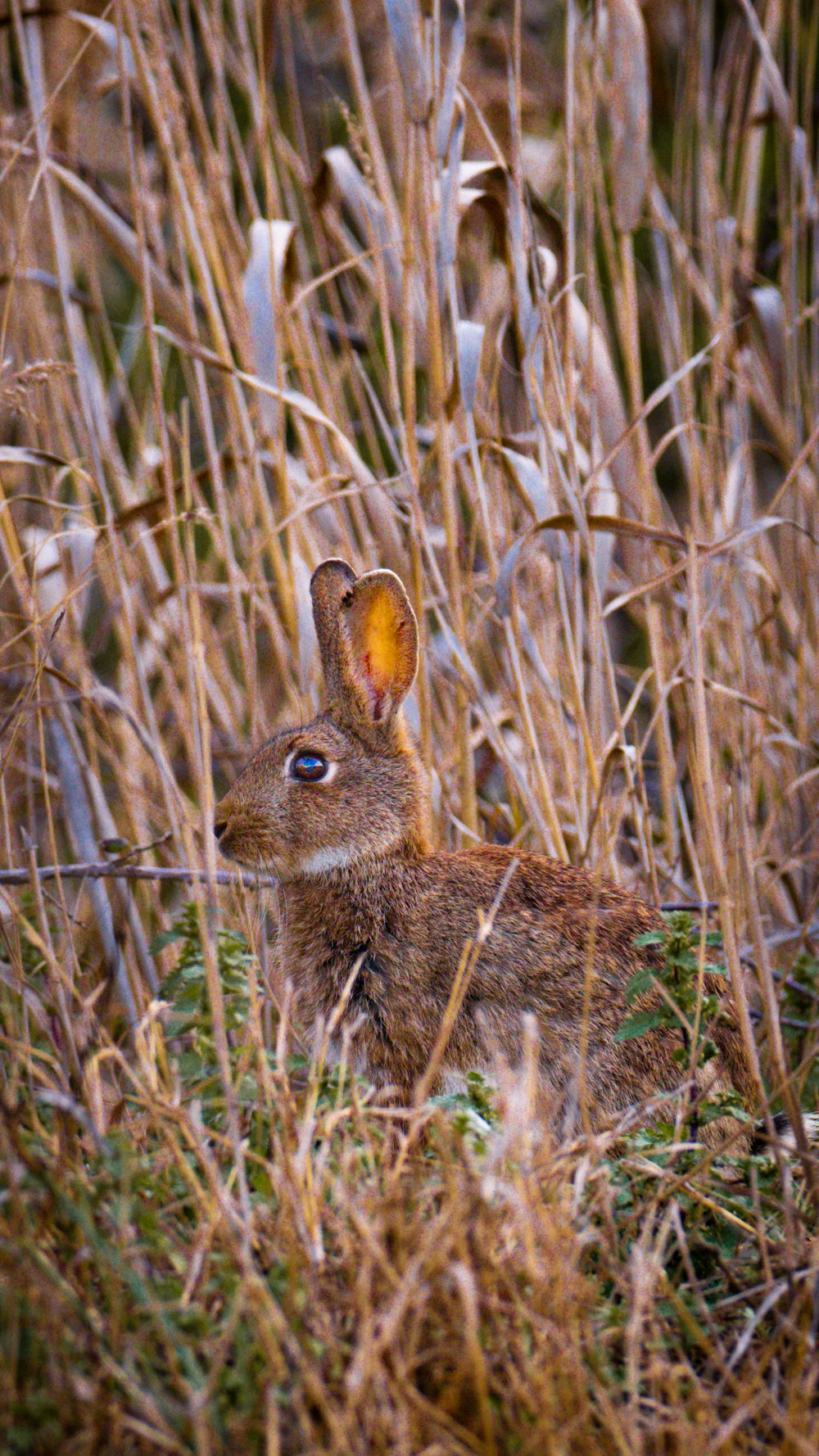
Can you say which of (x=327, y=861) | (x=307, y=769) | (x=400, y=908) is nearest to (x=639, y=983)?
(x=400, y=908)

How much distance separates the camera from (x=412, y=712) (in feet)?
10.8

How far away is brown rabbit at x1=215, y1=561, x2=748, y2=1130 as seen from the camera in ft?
8.91

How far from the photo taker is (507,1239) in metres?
1.84

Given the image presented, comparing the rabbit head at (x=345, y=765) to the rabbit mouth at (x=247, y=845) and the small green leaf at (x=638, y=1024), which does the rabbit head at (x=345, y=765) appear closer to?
the rabbit mouth at (x=247, y=845)

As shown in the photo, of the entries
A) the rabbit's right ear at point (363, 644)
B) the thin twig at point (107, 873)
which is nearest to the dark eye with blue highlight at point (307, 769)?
the rabbit's right ear at point (363, 644)

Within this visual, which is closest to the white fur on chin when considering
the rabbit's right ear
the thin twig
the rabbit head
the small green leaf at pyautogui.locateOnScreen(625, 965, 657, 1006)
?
the rabbit head

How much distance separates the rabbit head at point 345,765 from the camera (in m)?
2.95

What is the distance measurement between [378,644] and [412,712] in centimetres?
30

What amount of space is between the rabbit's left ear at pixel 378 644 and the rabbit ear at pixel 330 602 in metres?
0.02

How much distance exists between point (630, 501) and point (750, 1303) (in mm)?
2041

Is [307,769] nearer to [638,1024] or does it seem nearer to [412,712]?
[412,712]

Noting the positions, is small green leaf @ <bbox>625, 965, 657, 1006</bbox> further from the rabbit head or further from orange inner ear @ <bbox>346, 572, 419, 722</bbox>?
orange inner ear @ <bbox>346, 572, 419, 722</bbox>

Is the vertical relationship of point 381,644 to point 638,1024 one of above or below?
above

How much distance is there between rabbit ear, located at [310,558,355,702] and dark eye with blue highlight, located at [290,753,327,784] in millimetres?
190
